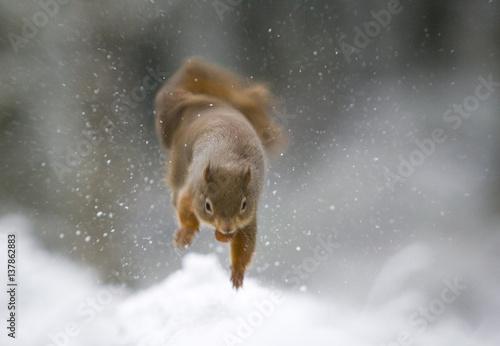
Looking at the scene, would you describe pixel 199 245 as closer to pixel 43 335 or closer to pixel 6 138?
pixel 43 335

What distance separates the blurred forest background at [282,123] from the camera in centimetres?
150

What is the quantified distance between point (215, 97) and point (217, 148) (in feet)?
1.24

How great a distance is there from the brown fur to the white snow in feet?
1.94

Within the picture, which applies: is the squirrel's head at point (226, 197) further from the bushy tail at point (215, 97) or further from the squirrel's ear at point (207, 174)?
the bushy tail at point (215, 97)

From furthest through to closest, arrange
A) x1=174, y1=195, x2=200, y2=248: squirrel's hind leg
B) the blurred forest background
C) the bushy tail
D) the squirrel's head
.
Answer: the blurred forest background, the bushy tail, x1=174, y1=195, x2=200, y2=248: squirrel's hind leg, the squirrel's head

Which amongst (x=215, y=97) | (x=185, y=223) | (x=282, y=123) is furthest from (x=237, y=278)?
(x=282, y=123)

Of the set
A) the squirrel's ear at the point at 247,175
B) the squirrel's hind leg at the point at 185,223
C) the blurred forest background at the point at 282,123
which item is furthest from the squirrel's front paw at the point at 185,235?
the blurred forest background at the point at 282,123

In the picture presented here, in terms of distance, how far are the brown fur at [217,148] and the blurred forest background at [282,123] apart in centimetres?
22

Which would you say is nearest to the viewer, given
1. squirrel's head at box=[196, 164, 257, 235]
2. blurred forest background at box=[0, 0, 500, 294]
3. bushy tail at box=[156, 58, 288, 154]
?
squirrel's head at box=[196, 164, 257, 235]

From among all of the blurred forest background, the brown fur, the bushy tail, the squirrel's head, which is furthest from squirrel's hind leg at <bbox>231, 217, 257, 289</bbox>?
the blurred forest background

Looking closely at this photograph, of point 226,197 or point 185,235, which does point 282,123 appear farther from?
point 226,197

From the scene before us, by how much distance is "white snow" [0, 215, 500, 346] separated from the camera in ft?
4.97

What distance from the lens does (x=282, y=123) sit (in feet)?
5.01

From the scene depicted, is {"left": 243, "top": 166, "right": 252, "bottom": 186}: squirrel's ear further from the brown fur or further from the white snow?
the white snow
